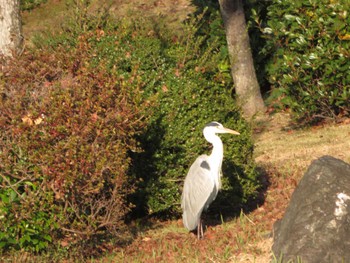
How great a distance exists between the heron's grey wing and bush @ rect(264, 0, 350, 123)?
435 centimetres

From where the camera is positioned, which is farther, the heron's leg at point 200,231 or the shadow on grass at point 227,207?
the shadow on grass at point 227,207

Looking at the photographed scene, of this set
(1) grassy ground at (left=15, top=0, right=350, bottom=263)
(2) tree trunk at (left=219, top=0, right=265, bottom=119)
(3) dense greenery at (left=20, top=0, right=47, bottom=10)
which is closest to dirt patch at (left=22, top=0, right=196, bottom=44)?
(3) dense greenery at (left=20, top=0, right=47, bottom=10)

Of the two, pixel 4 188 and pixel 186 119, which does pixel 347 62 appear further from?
pixel 4 188

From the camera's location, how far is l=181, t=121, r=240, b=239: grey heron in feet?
30.7

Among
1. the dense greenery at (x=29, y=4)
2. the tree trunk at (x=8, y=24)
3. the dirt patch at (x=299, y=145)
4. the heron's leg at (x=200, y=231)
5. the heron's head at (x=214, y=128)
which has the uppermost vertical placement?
the tree trunk at (x=8, y=24)

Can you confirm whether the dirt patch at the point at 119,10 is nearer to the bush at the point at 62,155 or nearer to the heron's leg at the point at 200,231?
the heron's leg at the point at 200,231

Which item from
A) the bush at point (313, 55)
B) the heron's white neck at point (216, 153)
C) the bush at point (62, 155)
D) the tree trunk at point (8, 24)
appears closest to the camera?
the bush at point (62, 155)

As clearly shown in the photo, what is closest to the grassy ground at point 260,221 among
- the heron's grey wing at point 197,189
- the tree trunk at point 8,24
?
the heron's grey wing at point 197,189

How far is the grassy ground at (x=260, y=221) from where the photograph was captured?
8.63 meters

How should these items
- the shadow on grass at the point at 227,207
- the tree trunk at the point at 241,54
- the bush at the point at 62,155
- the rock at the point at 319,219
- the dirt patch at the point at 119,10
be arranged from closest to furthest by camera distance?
1. the rock at the point at 319,219
2. the bush at the point at 62,155
3. the shadow on grass at the point at 227,207
4. the tree trunk at the point at 241,54
5. the dirt patch at the point at 119,10

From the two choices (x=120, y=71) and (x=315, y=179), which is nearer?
(x=315, y=179)

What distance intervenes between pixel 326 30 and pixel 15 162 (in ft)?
21.0

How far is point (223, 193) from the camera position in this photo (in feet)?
33.3

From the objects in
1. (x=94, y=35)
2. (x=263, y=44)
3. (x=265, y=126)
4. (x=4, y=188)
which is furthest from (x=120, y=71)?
(x=263, y=44)
